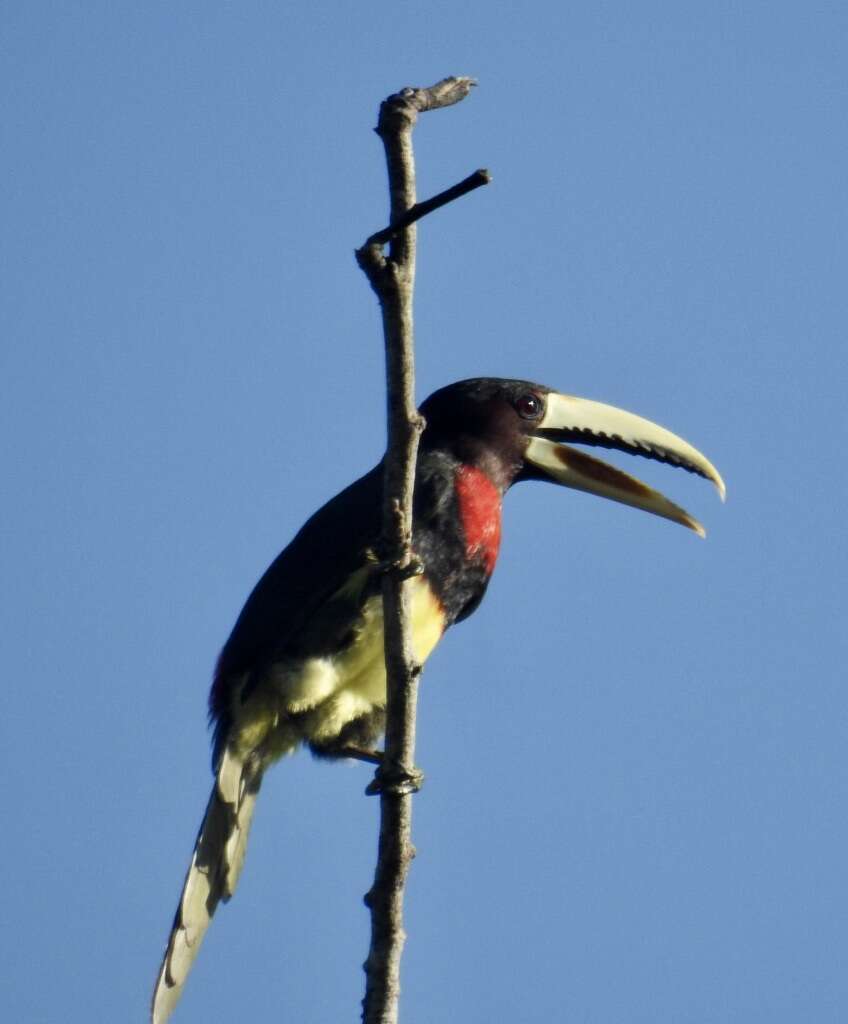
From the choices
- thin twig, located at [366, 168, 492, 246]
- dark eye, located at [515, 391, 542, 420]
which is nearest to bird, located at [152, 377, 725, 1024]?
dark eye, located at [515, 391, 542, 420]

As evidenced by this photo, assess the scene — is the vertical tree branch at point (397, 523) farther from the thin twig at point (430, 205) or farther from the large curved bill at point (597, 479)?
the large curved bill at point (597, 479)

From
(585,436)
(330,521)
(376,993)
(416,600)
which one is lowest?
(376,993)

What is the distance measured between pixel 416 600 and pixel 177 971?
5.11 feet

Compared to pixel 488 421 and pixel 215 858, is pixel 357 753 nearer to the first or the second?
pixel 215 858

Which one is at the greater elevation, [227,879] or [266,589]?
[266,589]

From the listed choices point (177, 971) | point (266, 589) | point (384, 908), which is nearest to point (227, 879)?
point (177, 971)

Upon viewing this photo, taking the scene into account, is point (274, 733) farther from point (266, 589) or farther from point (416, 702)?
point (416, 702)

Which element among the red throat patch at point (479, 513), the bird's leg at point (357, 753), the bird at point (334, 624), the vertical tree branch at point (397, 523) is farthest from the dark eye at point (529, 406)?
the vertical tree branch at point (397, 523)

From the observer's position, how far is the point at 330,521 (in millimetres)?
6133

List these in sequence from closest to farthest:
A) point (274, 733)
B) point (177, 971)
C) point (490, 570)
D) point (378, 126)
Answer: point (378, 126)
point (177, 971)
point (274, 733)
point (490, 570)

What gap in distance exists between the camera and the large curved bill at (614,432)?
21.8ft

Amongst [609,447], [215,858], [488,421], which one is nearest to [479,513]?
[488,421]

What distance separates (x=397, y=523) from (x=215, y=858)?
2.07m

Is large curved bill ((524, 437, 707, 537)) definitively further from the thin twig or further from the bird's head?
the thin twig
